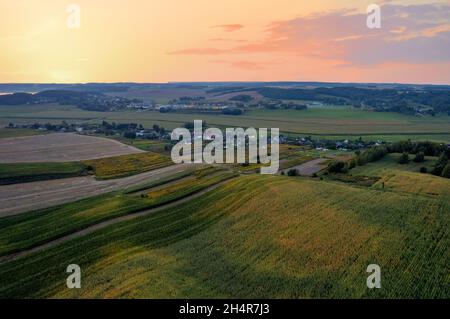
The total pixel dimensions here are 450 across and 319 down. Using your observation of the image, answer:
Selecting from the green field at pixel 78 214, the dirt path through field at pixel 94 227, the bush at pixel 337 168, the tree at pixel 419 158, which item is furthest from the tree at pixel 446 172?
the dirt path through field at pixel 94 227

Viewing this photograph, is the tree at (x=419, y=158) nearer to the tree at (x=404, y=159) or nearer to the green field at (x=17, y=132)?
the tree at (x=404, y=159)

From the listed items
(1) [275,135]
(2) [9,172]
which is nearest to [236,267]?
(2) [9,172]

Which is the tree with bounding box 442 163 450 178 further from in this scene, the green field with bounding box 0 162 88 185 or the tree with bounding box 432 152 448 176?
the green field with bounding box 0 162 88 185

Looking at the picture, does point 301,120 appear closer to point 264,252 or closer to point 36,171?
point 36,171

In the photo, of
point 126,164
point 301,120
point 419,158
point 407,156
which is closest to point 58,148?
point 126,164

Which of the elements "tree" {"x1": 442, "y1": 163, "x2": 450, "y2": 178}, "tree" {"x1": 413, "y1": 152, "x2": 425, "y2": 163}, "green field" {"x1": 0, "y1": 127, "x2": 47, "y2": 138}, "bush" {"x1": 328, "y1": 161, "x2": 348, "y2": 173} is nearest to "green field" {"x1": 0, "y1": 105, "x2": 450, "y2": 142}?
"green field" {"x1": 0, "y1": 127, "x2": 47, "y2": 138}

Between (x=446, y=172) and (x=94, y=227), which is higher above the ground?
(x=446, y=172)
